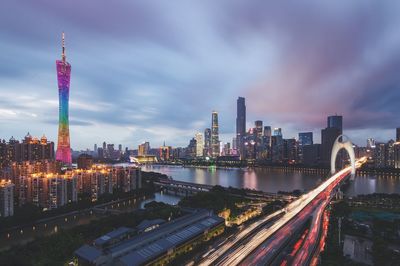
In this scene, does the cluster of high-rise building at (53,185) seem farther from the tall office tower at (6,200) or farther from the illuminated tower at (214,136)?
the illuminated tower at (214,136)

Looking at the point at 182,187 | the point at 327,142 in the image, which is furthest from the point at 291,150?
the point at 182,187

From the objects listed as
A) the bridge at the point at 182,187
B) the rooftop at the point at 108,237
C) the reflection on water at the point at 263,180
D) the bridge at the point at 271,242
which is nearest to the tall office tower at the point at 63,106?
the bridge at the point at 182,187

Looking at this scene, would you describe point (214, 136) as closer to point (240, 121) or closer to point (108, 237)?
point (240, 121)

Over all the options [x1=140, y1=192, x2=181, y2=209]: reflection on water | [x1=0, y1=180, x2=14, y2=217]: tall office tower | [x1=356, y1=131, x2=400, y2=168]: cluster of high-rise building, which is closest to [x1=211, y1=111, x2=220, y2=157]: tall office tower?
[x1=356, y1=131, x2=400, y2=168]: cluster of high-rise building

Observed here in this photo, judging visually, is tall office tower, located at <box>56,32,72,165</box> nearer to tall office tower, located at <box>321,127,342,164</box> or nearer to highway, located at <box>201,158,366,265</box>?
highway, located at <box>201,158,366,265</box>

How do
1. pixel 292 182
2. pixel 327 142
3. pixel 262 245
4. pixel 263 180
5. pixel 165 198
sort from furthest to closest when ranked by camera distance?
1. pixel 327 142
2. pixel 263 180
3. pixel 292 182
4. pixel 165 198
5. pixel 262 245

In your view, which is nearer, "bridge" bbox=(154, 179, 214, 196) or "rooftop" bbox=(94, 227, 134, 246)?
"rooftop" bbox=(94, 227, 134, 246)

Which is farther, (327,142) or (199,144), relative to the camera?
(199,144)
